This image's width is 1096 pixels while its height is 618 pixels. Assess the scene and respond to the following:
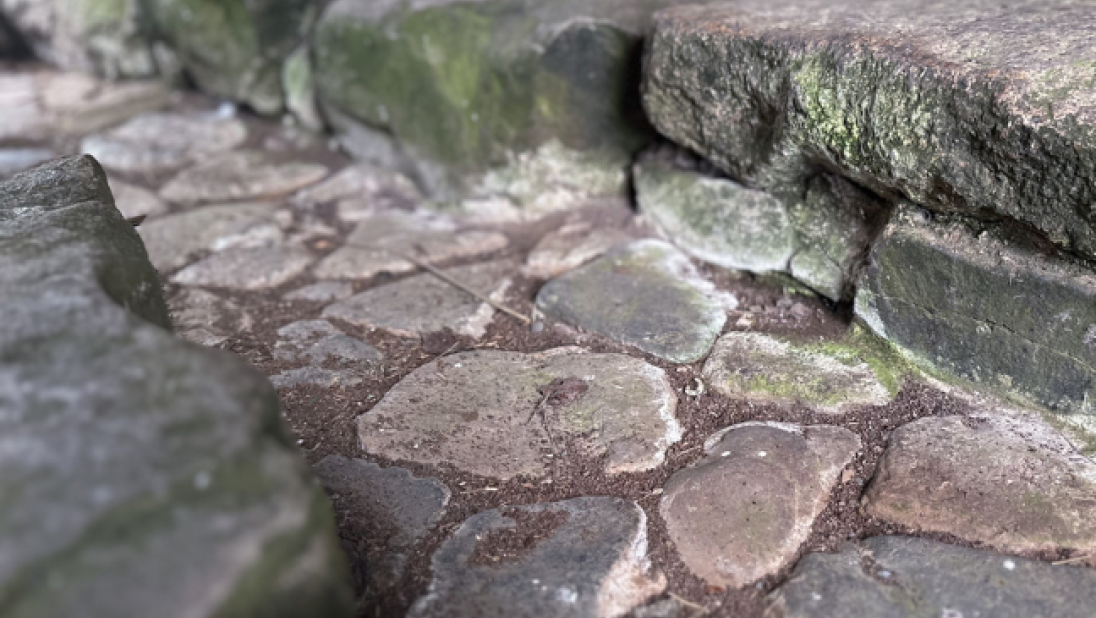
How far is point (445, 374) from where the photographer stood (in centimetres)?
212

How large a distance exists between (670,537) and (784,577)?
209mm

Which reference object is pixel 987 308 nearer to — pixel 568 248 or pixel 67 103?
pixel 568 248

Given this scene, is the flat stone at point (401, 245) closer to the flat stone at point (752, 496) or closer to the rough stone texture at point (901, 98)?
the rough stone texture at point (901, 98)

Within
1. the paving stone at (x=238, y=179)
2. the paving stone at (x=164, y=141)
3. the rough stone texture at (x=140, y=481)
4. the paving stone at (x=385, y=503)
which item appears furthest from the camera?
the paving stone at (x=164, y=141)

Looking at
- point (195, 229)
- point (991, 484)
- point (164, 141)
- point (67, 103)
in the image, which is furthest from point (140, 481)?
point (67, 103)

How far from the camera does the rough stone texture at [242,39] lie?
3826mm

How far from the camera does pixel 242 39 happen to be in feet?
12.8

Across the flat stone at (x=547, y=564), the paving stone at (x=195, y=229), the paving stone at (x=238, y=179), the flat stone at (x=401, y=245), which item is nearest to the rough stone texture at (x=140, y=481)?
the flat stone at (x=547, y=564)

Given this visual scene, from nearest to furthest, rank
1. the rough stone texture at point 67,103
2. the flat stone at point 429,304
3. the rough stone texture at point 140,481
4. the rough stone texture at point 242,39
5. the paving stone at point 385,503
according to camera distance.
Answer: the rough stone texture at point 140,481
the paving stone at point 385,503
the flat stone at point 429,304
the rough stone texture at point 242,39
the rough stone texture at point 67,103

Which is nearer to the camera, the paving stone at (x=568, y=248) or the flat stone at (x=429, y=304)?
the flat stone at (x=429, y=304)

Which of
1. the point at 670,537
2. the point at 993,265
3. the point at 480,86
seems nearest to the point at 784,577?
the point at 670,537

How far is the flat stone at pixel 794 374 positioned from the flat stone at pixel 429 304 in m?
0.65

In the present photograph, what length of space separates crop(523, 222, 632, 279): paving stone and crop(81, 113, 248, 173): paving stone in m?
1.68

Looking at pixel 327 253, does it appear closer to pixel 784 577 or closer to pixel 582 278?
pixel 582 278
